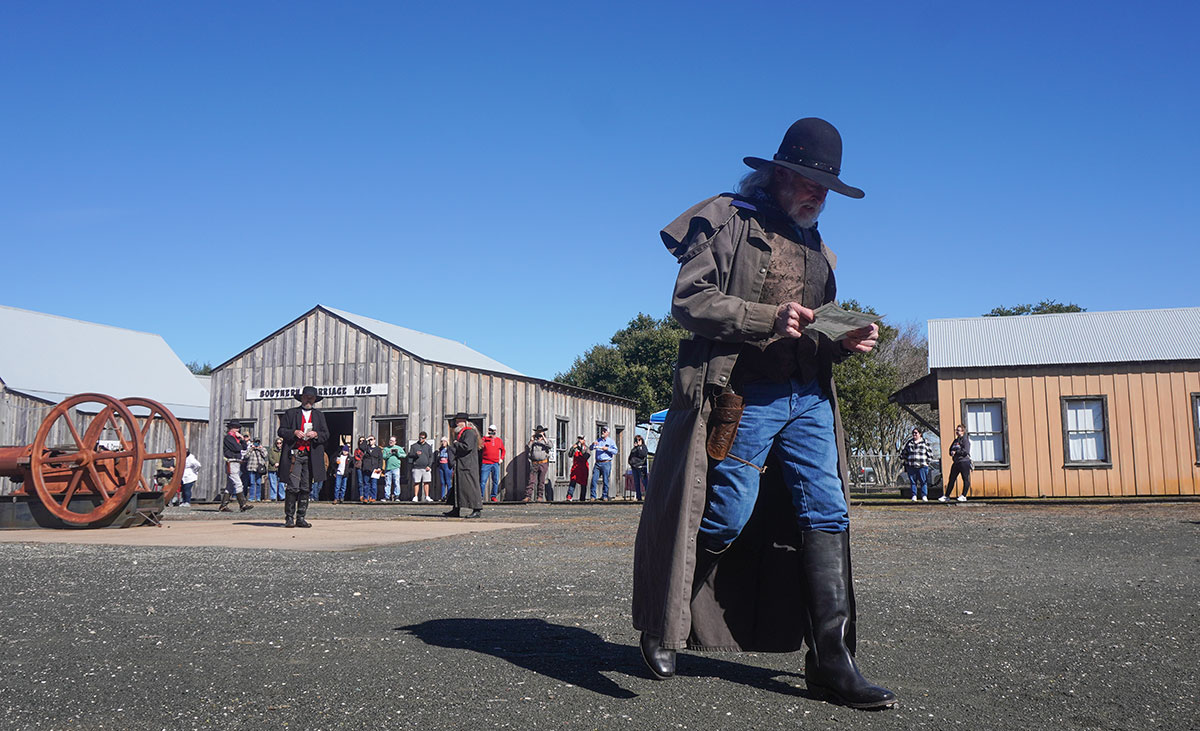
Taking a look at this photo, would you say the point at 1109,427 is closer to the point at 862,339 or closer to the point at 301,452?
the point at 301,452

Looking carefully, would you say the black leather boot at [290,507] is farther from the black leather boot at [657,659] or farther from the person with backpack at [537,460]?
the person with backpack at [537,460]

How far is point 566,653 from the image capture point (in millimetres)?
3631

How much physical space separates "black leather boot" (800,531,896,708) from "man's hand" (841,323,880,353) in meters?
0.64

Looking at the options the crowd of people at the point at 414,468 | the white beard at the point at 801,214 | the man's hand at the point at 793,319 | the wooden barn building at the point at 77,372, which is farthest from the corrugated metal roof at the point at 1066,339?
the wooden barn building at the point at 77,372

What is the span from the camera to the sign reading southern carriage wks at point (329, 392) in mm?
27016

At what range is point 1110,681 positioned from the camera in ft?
→ 10.2

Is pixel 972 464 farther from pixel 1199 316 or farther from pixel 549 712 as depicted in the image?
pixel 549 712

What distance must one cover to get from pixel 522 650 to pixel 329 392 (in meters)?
25.0

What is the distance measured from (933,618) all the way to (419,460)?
20524 mm

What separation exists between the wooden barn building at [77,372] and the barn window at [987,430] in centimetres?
2187

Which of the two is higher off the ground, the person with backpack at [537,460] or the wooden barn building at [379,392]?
the wooden barn building at [379,392]

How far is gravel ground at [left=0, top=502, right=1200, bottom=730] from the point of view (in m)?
2.75

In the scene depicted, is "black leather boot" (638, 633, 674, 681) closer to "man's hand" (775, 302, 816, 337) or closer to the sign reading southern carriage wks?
"man's hand" (775, 302, 816, 337)

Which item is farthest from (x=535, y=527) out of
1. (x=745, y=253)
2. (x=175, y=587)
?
(x=745, y=253)
